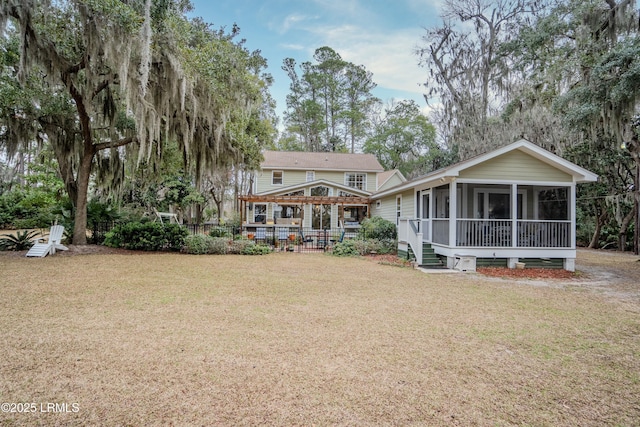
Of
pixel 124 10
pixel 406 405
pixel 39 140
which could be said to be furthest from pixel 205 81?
pixel 406 405

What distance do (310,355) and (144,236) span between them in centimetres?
1038

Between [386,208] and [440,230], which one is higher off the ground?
[386,208]

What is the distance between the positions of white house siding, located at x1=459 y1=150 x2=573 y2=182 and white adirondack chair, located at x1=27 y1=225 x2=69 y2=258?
1260 cm

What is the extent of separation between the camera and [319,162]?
24.1 meters

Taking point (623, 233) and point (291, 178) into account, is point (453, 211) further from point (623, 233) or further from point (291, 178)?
point (291, 178)

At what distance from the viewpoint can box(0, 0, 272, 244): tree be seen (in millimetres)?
7965

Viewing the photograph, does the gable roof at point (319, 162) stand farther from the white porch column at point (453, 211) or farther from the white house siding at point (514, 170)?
the white porch column at point (453, 211)

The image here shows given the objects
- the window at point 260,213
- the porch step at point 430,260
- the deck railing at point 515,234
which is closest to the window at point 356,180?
the window at point 260,213

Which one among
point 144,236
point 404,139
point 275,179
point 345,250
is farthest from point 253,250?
point 404,139

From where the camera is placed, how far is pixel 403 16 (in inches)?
627

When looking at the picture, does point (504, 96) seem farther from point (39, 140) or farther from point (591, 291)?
point (39, 140)

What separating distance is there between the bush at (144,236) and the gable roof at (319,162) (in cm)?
1157

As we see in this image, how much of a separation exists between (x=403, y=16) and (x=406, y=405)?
700 inches

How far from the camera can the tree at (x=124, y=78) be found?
7.96 m
